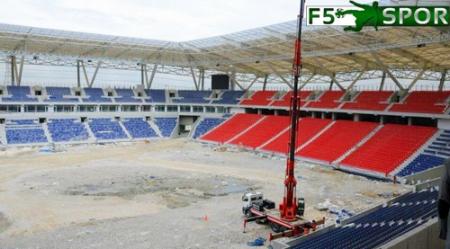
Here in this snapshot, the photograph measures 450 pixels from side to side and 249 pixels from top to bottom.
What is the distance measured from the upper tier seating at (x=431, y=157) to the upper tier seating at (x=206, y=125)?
101ft

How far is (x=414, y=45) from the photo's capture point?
100 feet

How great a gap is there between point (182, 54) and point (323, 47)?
20784 mm

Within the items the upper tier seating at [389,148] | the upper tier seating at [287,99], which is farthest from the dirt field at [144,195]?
the upper tier seating at [287,99]

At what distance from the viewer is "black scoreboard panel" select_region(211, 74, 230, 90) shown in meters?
64.9

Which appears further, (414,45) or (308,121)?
(308,121)

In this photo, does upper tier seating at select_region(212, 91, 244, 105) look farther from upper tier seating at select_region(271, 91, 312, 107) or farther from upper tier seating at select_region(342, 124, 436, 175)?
upper tier seating at select_region(342, 124, 436, 175)

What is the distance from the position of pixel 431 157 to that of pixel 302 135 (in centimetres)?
1504

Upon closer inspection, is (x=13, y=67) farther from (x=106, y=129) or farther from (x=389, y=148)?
(x=389, y=148)

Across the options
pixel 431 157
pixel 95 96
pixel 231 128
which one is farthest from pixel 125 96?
pixel 431 157

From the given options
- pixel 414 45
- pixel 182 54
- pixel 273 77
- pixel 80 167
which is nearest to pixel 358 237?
pixel 414 45

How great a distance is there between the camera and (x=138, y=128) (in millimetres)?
54625

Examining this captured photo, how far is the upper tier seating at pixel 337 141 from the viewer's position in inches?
1469

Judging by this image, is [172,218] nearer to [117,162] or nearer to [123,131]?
[117,162]

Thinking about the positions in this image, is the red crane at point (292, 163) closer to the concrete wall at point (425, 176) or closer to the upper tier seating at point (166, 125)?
A: the concrete wall at point (425, 176)
